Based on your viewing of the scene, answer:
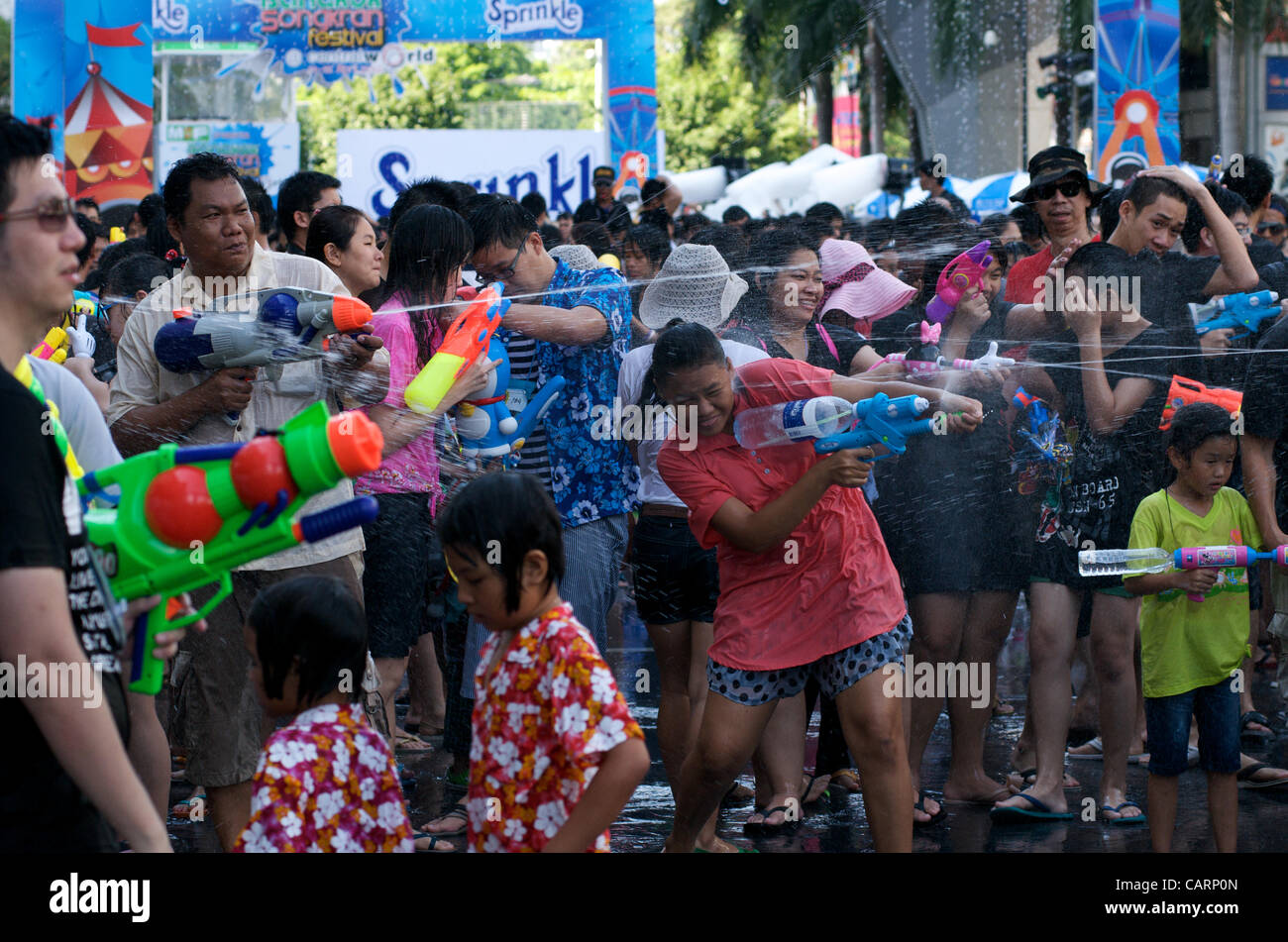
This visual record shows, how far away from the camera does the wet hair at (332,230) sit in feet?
15.8

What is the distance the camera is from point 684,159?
131 ft

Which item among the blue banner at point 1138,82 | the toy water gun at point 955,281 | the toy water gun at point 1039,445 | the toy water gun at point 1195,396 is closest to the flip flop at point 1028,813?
the toy water gun at point 1039,445

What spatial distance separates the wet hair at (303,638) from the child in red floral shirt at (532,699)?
263mm

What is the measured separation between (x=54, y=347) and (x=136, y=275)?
0.59 meters

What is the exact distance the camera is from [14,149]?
2.33 meters

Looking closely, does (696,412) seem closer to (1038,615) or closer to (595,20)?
(1038,615)

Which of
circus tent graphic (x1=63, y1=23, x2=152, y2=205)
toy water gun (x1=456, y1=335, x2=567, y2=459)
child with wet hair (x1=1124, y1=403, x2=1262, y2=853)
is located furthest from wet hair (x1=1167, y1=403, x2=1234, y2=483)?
circus tent graphic (x1=63, y1=23, x2=152, y2=205)

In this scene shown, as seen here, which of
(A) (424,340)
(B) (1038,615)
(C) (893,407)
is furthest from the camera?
(B) (1038,615)

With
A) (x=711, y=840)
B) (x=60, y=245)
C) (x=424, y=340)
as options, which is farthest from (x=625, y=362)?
(x=60, y=245)

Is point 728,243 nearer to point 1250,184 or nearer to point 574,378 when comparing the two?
point 574,378

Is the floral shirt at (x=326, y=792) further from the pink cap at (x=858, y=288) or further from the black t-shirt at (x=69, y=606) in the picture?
the pink cap at (x=858, y=288)

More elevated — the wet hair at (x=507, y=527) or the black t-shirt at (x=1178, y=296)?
the black t-shirt at (x=1178, y=296)

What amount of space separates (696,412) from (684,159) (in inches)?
1462

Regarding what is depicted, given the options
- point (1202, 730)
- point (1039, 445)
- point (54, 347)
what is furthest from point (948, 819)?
point (54, 347)
